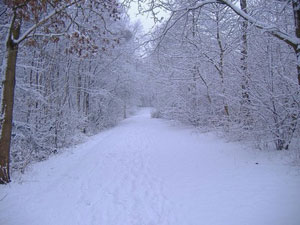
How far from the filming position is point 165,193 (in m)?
3.47

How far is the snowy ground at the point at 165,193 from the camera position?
2.55 m

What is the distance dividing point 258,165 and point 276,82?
2.18m

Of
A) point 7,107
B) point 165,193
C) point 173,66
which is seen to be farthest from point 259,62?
point 7,107

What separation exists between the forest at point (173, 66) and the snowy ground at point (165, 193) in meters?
0.95

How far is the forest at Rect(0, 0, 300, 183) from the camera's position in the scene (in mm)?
4004

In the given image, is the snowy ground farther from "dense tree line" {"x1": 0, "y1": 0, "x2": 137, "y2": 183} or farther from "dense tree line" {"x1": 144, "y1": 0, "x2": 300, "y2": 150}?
"dense tree line" {"x1": 0, "y1": 0, "x2": 137, "y2": 183}

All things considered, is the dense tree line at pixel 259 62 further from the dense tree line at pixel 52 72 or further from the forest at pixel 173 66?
the dense tree line at pixel 52 72

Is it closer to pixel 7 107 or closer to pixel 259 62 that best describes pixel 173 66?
pixel 259 62

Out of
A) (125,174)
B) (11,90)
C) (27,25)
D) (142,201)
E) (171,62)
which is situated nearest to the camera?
(142,201)

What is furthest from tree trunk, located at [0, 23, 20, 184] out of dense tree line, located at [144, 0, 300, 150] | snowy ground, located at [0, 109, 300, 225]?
dense tree line, located at [144, 0, 300, 150]

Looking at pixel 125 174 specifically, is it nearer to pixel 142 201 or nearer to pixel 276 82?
pixel 142 201

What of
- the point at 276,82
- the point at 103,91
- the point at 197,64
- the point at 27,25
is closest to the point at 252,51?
the point at 276,82

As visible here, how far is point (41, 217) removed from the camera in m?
2.88

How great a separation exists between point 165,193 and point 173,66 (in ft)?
28.3
